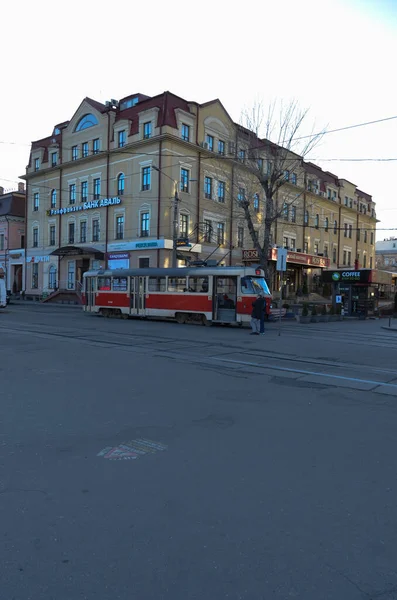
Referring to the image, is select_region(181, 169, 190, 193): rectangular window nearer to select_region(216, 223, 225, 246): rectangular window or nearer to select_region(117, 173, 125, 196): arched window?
select_region(216, 223, 225, 246): rectangular window

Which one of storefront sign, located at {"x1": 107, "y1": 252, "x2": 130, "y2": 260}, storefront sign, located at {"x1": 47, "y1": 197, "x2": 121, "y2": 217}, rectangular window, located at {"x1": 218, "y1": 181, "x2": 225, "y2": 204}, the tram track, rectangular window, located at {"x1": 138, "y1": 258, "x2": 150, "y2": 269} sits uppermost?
rectangular window, located at {"x1": 218, "y1": 181, "x2": 225, "y2": 204}

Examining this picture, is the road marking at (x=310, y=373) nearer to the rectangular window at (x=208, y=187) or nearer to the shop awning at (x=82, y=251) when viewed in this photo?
the rectangular window at (x=208, y=187)

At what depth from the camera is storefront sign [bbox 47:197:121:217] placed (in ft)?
134

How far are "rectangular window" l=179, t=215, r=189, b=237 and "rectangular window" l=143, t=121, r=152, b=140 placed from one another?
7232 mm

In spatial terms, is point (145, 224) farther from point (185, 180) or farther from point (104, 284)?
point (104, 284)

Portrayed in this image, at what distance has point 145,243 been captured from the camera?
124ft

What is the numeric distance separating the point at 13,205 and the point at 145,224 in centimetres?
2557

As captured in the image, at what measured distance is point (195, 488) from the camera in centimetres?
392

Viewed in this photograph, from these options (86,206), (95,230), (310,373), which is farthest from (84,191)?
(310,373)

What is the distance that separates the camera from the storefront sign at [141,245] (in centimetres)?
3644

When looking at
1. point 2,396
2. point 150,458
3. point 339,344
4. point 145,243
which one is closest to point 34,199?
point 145,243

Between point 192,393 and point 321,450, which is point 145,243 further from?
point 321,450

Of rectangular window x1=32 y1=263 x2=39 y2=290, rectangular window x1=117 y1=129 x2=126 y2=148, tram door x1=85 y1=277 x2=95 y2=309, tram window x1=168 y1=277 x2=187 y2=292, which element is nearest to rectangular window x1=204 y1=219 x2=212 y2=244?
rectangular window x1=117 y1=129 x2=126 y2=148

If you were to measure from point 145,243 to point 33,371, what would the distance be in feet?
95.6
